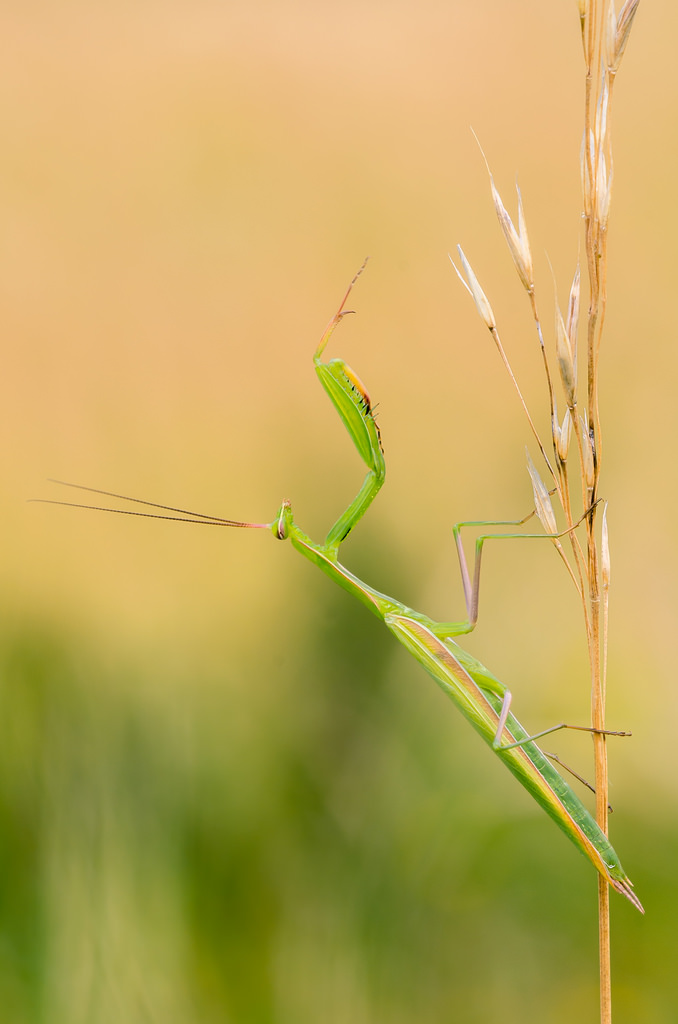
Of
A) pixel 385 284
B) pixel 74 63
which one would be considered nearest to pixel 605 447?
pixel 385 284

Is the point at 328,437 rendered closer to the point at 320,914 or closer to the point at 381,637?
the point at 381,637

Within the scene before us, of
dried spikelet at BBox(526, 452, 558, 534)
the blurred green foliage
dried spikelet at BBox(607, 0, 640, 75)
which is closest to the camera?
dried spikelet at BBox(607, 0, 640, 75)

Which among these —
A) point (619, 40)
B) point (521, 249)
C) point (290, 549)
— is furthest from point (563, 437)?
point (290, 549)

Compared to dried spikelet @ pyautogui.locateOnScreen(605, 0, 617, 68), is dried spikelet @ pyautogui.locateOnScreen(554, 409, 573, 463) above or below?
below

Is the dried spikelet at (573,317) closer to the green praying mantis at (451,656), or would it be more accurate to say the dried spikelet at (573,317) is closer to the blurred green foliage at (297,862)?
the green praying mantis at (451,656)

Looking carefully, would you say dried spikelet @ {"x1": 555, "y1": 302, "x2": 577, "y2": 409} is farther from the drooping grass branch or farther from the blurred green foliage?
the blurred green foliage

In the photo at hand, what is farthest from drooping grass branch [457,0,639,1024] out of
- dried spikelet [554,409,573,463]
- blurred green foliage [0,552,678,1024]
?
blurred green foliage [0,552,678,1024]

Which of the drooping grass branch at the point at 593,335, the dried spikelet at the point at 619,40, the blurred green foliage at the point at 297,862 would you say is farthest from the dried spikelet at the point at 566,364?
the blurred green foliage at the point at 297,862
